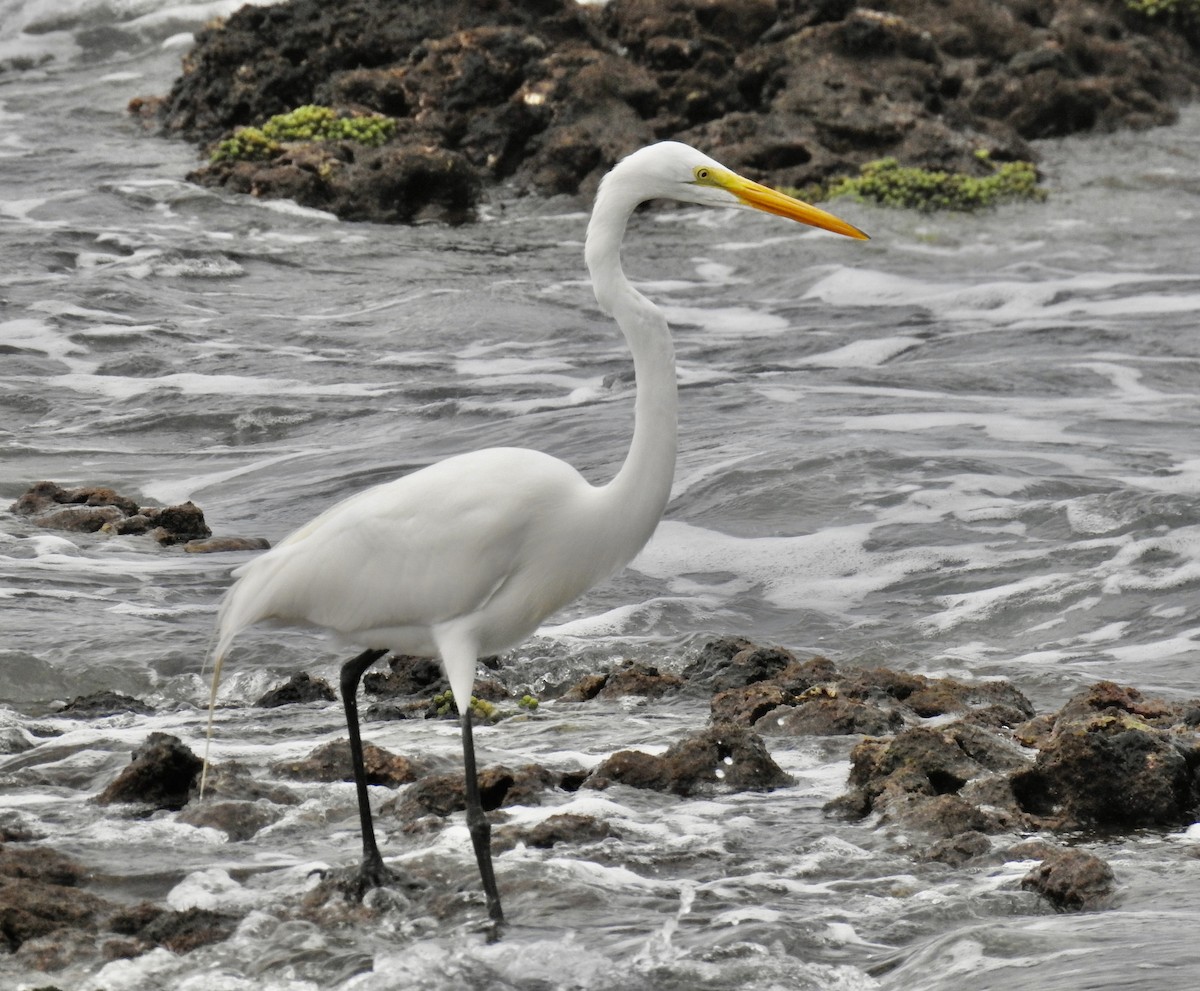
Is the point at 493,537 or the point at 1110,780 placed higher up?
the point at 493,537

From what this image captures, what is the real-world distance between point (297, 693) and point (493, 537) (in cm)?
215

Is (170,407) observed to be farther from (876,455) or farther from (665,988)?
(665,988)

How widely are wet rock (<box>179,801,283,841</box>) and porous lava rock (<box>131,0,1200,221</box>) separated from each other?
1125cm

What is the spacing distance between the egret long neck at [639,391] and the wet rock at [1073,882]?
1.43m

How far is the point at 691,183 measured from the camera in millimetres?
4922

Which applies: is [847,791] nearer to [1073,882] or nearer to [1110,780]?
[1110,780]

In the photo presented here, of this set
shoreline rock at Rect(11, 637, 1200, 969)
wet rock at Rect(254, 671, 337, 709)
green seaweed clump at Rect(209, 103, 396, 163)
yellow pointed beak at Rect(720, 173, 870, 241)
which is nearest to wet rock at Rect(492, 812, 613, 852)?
shoreline rock at Rect(11, 637, 1200, 969)

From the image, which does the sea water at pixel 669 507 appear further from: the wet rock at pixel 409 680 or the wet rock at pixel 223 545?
the wet rock at pixel 409 680

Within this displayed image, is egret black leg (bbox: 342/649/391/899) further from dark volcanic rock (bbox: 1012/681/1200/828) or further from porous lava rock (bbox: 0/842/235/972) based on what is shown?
dark volcanic rock (bbox: 1012/681/1200/828)

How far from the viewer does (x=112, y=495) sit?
888cm

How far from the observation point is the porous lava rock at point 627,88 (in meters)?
15.9

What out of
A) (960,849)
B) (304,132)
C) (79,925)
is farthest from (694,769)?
(304,132)

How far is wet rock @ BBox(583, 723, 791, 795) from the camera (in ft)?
17.5

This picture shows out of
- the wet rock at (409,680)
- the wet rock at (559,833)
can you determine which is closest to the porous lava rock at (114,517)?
the wet rock at (409,680)
